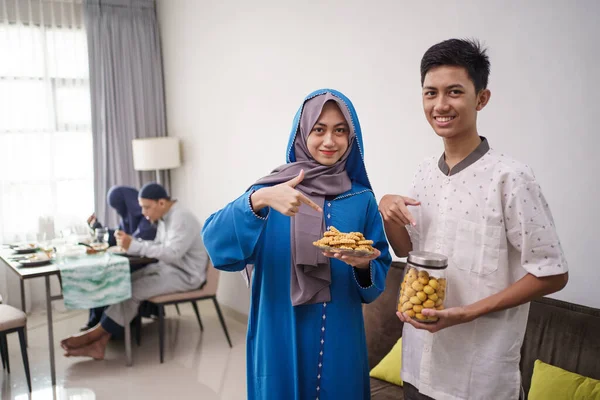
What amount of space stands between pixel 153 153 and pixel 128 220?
0.90m

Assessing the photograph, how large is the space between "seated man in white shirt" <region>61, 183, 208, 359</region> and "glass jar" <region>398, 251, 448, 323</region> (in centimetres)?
280

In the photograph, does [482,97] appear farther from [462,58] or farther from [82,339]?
→ [82,339]

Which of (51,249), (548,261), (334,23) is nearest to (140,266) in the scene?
(51,249)

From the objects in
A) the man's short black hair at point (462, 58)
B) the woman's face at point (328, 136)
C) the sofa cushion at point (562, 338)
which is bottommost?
the sofa cushion at point (562, 338)

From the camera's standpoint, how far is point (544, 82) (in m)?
2.31

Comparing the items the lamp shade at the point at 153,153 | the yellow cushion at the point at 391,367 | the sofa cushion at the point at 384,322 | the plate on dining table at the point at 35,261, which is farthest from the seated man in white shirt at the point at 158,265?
the yellow cushion at the point at 391,367

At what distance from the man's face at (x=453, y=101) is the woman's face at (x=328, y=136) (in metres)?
0.29

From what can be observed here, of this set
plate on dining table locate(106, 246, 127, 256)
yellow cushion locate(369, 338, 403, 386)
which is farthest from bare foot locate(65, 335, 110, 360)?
yellow cushion locate(369, 338, 403, 386)

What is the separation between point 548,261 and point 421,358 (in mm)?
434

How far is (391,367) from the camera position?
96.0 inches

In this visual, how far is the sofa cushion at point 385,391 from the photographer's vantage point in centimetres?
230

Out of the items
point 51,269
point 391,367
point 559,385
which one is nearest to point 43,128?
point 51,269

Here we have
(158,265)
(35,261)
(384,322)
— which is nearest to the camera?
(384,322)

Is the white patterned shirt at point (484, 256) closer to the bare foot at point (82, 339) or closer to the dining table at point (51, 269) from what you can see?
the dining table at point (51, 269)
